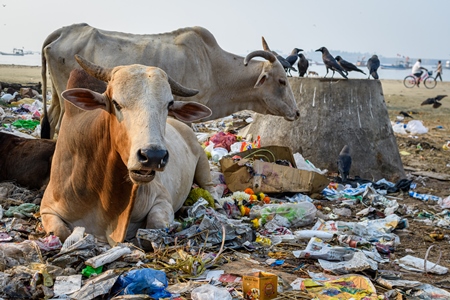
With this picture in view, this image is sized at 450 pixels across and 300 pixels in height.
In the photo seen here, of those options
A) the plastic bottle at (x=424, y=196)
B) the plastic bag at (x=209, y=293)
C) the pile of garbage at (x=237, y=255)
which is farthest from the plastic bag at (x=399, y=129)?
the plastic bag at (x=209, y=293)

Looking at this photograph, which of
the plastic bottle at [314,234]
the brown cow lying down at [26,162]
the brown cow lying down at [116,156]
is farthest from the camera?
the brown cow lying down at [26,162]

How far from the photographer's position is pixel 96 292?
3.39m

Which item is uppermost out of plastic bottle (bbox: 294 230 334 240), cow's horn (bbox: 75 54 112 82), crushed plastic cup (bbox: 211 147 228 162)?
cow's horn (bbox: 75 54 112 82)

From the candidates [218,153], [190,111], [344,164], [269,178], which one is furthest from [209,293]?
[218,153]

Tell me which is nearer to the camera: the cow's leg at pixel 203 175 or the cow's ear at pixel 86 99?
the cow's ear at pixel 86 99

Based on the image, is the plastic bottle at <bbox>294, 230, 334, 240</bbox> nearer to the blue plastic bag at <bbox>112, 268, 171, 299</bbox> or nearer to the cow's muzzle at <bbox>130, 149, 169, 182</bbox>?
the blue plastic bag at <bbox>112, 268, 171, 299</bbox>

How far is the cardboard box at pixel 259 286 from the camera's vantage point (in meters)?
3.46

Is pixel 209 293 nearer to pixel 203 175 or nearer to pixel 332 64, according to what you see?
pixel 203 175

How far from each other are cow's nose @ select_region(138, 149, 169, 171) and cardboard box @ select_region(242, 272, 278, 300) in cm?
81

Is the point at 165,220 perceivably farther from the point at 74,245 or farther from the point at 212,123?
the point at 212,123

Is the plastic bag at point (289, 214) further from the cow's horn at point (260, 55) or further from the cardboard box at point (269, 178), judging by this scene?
the cow's horn at point (260, 55)

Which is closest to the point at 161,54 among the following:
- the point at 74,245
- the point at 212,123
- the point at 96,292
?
the point at 212,123

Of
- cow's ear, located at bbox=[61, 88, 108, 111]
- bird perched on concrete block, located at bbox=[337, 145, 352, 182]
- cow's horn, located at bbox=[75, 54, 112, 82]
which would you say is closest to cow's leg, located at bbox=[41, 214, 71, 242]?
cow's ear, located at bbox=[61, 88, 108, 111]

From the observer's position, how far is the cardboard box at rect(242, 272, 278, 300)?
136 inches
